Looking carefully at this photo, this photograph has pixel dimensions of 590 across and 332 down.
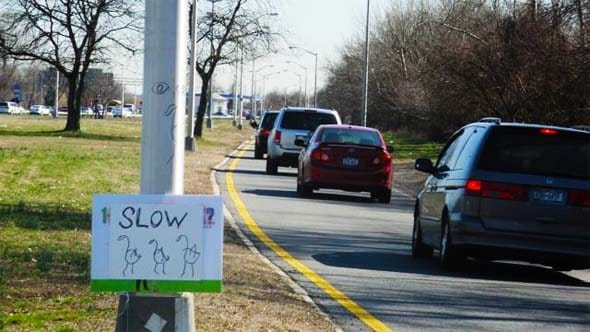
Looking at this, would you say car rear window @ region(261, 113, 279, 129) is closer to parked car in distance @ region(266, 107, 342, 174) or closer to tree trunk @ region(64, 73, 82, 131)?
parked car in distance @ region(266, 107, 342, 174)

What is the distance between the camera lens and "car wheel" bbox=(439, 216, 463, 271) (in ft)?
39.3

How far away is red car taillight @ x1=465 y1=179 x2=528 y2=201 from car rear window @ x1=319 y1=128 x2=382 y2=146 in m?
10.8

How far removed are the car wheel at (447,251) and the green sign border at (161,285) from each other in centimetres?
619

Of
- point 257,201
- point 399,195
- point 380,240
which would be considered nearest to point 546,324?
point 380,240

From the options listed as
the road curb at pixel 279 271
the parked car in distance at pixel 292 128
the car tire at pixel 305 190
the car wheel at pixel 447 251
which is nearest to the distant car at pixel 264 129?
the parked car in distance at pixel 292 128

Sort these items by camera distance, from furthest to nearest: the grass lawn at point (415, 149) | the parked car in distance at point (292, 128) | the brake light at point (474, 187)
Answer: the grass lawn at point (415, 149) → the parked car in distance at point (292, 128) → the brake light at point (474, 187)

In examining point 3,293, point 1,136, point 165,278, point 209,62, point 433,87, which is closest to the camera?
point 165,278

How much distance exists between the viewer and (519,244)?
38.1 ft

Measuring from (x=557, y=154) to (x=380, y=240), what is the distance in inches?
161

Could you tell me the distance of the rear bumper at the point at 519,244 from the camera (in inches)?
456

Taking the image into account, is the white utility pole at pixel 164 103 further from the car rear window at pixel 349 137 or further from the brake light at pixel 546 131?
the car rear window at pixel 349 137

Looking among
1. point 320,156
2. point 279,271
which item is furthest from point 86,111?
point 279,271

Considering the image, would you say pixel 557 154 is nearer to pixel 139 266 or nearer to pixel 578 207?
pixel 578 207

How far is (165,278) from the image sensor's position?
20.0 ft
